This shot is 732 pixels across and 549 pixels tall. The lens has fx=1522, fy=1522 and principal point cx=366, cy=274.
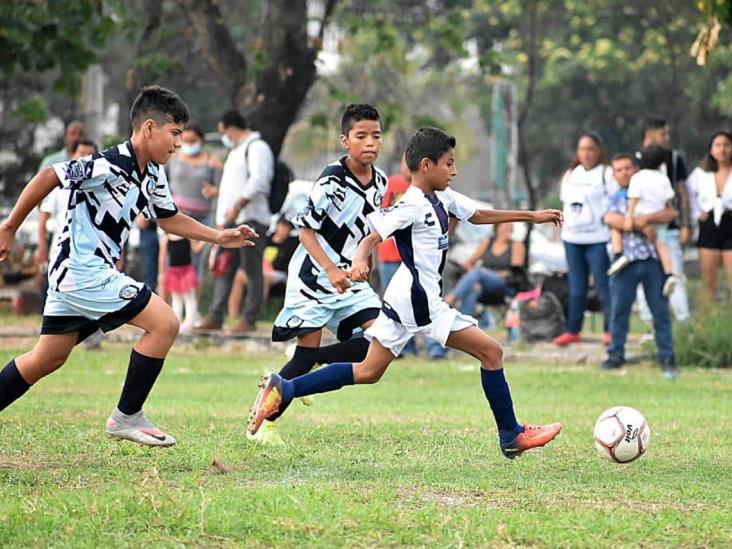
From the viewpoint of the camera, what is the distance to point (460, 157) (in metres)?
49.3

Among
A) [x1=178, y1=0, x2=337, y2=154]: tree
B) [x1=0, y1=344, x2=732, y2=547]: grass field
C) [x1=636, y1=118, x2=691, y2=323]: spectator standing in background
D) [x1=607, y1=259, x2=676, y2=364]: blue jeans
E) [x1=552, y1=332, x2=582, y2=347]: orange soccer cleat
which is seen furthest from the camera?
[x1=178, y1=0, x2=337, y2=154]: tree

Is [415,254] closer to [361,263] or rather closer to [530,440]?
[361,263]

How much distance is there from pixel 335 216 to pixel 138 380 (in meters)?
1.58

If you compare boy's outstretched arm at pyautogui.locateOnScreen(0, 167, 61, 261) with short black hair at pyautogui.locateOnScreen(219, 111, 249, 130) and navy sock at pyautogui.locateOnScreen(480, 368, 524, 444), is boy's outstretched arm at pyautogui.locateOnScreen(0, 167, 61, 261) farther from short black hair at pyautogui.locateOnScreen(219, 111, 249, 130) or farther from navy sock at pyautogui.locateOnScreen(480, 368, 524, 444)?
short black hair at pyautogui.locateOnScreen(219, 111, 249, 130)

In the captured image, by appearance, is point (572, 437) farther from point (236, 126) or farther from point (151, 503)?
point (236, 126)

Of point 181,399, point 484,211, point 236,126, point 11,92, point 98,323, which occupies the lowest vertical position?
point 181,399

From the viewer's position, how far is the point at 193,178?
51.1 feet

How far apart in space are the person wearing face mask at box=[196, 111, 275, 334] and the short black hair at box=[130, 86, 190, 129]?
23.5 feet

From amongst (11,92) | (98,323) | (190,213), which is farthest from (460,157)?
(98,323)

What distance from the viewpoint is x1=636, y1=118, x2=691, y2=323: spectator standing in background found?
14016 millimetres

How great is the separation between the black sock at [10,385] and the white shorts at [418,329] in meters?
1.67

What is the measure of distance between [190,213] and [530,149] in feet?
95.2

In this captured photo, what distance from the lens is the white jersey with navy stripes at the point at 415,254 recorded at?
23.6 ft

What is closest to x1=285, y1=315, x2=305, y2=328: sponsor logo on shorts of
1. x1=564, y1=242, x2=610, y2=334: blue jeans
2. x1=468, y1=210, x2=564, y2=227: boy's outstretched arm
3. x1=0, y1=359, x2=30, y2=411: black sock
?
x1=468, y1=210, x2=564, y2=227: boy's outstretched arm
